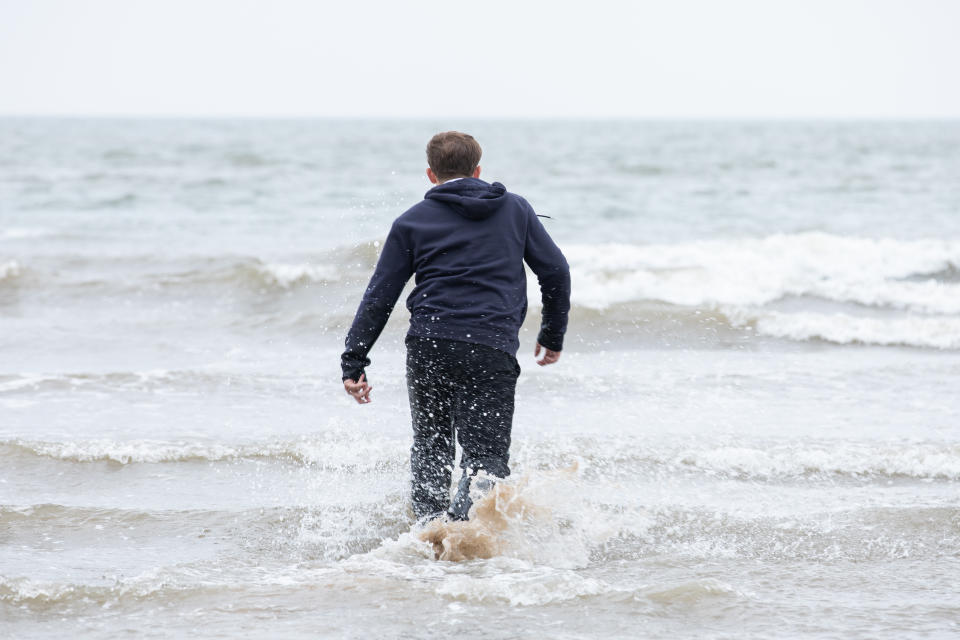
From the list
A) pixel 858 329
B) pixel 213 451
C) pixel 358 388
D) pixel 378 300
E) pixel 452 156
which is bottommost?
pixel 213 451

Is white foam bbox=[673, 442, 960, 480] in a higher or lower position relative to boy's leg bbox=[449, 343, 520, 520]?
lower

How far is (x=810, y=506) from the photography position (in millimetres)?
4652

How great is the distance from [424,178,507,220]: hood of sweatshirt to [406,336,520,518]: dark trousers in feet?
1.62

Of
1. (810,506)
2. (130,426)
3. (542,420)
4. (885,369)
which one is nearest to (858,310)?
(885,369)

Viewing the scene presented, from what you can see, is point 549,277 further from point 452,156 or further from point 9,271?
point 9,271

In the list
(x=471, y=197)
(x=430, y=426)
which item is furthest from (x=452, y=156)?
(x=430, y=426)

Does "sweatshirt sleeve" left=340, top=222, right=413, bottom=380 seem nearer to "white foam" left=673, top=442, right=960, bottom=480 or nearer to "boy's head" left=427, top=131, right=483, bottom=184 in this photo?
"boy's head" left=427, top=131, right=483, bottom=184

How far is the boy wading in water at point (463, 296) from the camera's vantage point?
12.1 feet

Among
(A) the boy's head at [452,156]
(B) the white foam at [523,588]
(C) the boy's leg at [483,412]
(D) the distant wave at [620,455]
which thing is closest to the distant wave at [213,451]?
(D) the distant wave at [620,455]

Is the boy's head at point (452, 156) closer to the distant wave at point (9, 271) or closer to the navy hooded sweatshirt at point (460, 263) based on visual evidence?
the navy hooded sweatshirt at point (460, 263)

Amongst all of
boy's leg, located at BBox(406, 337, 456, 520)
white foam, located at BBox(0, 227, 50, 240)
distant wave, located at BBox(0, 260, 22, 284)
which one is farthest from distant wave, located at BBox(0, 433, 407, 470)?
white foam, located at BBox(0, 227, 50, 240)

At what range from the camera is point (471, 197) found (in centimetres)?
366

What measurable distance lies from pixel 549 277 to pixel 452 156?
61 centimetres

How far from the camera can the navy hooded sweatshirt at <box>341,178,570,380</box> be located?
145 inches
